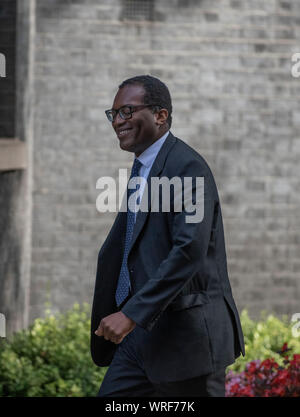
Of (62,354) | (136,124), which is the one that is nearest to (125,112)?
(136,124)

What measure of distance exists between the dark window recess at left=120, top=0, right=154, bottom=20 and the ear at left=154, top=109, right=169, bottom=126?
5.66 metres

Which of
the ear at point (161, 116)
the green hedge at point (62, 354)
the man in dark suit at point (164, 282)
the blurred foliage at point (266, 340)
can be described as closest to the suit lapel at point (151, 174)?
the man in dark suit at point (164, 282)

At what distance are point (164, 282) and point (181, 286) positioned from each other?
0.08 meters

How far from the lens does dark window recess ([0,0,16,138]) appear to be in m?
8.27

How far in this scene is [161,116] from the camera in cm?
365

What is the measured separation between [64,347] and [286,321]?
3.00 metres

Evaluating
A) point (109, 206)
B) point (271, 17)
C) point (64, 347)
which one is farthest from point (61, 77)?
point (64, 347)

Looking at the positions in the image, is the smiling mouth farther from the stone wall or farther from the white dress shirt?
the stone wall

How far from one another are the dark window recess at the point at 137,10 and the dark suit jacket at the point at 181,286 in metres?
5.70

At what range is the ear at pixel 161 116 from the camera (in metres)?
3.64

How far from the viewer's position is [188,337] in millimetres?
3471

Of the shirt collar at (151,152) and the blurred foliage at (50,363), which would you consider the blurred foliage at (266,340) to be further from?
the shirt collar at (151,152)

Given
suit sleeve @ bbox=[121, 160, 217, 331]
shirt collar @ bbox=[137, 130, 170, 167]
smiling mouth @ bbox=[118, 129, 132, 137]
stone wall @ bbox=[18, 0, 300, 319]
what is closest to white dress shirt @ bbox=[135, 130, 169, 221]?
shirt collar @ bbox=[137, 130, 170, 167]

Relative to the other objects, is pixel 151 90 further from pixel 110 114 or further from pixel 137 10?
pixel 137 10
